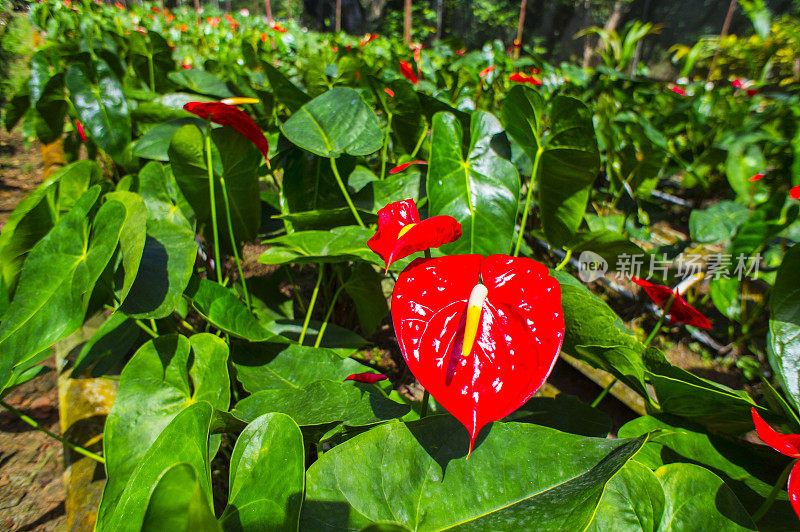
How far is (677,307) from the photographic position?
626mm

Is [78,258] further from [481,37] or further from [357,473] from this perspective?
[481,37]

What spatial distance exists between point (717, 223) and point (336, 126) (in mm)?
1197

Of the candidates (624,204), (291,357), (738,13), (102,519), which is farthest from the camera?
(738,13)

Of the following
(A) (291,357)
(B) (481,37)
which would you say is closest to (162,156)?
(A) (291,357)

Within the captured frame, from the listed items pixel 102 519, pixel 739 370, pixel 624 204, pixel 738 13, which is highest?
pixel 738 13

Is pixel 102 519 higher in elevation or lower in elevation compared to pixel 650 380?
lower

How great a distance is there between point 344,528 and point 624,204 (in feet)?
3.97

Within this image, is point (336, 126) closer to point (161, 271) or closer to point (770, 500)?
point (161, 271)

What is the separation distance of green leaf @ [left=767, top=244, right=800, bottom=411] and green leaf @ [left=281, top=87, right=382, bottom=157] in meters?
0.55

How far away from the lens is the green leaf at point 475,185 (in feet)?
2.27

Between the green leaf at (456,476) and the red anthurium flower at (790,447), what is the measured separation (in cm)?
10

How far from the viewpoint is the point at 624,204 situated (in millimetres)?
1277

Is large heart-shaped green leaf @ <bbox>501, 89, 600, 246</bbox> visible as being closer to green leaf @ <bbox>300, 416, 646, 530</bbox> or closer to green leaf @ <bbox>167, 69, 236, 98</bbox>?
green leaf @ <bbox>300, 416, 646, 530</bbox>

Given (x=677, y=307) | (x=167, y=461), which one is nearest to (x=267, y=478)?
(x=167, y=461)
